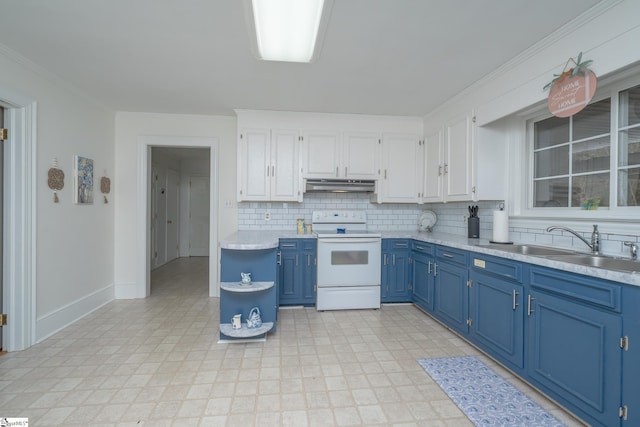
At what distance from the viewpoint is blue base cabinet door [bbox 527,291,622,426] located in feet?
4.64

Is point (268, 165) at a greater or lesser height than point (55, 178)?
greater

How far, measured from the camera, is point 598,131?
2092mm

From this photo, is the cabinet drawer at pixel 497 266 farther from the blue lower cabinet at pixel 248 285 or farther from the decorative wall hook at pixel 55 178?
the decorative wall hook at pixel 55 178

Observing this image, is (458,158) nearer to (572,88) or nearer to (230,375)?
(572,88)

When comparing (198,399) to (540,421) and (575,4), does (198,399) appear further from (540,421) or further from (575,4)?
(575,4)

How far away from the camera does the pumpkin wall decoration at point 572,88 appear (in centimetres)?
→ 180

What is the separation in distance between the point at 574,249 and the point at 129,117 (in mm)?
4980

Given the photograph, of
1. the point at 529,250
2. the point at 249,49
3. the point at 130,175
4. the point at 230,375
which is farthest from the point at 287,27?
the point at 130,175

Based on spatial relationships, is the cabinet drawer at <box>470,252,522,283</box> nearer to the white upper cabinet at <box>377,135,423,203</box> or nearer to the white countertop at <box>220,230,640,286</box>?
the white countertop at <box>220,230,640,286</box>

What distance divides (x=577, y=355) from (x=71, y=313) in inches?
168

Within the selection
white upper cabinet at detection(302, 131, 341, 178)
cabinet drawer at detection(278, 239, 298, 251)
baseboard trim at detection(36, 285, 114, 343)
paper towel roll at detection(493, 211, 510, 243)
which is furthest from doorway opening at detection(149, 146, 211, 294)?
paper towel roll at detection(493, 211, 510, 243)

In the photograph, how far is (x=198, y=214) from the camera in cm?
743

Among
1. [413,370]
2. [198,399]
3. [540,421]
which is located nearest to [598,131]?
[540,421]

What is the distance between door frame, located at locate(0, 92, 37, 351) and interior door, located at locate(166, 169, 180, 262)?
4184 millimetres
